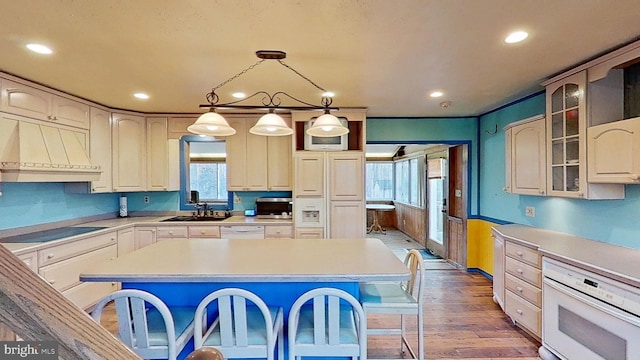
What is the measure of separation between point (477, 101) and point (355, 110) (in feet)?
4.80

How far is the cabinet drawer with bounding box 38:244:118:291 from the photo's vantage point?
2.98 metres

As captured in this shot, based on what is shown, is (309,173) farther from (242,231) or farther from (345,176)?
(242,231)

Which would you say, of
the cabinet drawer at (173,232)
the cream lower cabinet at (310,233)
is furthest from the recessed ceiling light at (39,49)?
the cream lower cabinet at (310,233)

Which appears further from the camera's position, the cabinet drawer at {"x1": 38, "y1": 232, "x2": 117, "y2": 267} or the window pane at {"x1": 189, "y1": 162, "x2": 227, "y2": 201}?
the window pane at {"x1": 189, "y1": 162, "x2": 227, "y2": 201}

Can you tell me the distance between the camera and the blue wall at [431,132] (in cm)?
494

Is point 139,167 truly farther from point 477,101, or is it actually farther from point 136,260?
Result: point 477,101

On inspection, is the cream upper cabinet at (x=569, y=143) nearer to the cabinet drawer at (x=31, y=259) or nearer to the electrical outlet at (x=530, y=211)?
the electrical outlet at (x=530, y=211)

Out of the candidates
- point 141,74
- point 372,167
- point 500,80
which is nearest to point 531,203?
point 500,80

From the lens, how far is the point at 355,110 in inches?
169

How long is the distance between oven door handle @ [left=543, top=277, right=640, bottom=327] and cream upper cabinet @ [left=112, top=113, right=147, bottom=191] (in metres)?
4.73

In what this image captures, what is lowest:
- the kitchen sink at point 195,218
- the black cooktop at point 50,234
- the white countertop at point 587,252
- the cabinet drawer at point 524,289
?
the cabinet drawer at point 524,289

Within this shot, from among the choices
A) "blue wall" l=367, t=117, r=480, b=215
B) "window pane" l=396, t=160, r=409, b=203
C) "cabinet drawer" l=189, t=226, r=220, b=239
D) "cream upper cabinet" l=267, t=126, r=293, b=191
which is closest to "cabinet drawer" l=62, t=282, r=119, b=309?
"cabinet drawer" l=189, t=226, r=220, b=239

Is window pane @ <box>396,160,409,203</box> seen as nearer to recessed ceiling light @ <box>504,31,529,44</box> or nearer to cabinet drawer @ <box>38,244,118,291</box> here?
recessed ceiling light @ <box>504,31,529,44</box>

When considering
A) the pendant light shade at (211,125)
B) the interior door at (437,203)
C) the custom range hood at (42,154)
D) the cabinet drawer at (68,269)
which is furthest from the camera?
the interior door at (437,203)
